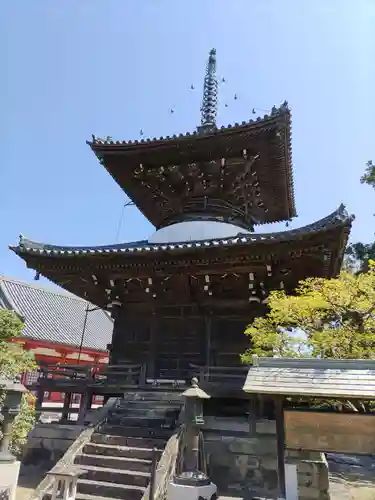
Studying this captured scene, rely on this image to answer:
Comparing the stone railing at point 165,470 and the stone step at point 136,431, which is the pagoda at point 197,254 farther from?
the stone railing at point 165,470

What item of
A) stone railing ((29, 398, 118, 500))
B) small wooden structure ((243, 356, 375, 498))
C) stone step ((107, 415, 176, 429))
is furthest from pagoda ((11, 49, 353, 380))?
Result: small wooden structure ((243, 356, 375, 498))

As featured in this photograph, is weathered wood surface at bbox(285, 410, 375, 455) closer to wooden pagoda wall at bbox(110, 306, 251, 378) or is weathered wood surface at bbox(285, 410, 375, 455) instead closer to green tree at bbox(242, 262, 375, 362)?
green tree at bbox(242, 262, 375, 362)

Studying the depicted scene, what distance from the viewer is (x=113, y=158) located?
1359 centimetres

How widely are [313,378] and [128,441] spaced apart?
4.59 metres

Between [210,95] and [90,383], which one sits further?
[210,95]

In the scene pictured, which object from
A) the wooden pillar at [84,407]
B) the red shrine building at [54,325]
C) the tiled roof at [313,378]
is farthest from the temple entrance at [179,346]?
the red shrine building at [54,325]

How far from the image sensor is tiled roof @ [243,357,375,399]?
6043 millimetres

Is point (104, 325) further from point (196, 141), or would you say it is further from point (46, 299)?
point (196, 141)

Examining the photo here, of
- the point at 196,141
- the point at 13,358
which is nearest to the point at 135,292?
the point at 13,358

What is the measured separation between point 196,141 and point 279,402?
8.28 meters

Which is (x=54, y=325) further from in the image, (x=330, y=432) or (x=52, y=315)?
(x=330, y=432)

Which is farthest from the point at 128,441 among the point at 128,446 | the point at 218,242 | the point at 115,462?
the point at 218,242

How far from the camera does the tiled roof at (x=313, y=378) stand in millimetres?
6043

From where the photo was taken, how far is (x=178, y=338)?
12312mm
